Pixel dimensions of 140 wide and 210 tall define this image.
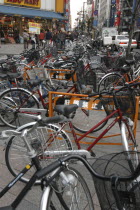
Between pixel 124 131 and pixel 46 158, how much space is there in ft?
3.33

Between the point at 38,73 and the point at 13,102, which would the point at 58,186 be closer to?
the point at 13,102

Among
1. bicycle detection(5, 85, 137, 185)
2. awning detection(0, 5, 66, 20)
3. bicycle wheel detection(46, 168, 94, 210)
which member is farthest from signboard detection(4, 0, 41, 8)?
bicycle wheel detection(46, 168, 94, 210)

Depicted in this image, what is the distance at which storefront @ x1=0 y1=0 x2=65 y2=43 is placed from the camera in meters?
24.7

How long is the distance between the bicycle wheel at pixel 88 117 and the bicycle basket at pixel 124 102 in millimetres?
173

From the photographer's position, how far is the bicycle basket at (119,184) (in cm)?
137

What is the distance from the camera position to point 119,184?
132 cm

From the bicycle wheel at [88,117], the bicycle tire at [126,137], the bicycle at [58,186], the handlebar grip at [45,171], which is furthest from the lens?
the bicycle wheel at [88,117]

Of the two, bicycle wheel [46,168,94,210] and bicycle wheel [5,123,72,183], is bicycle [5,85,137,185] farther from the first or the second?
bicycle wheel [46,168,94,210]

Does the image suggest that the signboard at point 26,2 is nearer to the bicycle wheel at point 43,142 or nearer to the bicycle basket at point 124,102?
the bicycle basket at point 124,102

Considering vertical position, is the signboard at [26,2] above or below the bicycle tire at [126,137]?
above

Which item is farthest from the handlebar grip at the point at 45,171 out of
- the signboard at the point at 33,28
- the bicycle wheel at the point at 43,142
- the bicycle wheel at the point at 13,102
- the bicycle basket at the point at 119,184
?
the signboard at the point at 33,28

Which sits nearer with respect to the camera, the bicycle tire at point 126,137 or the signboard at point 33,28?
the bicycle tire at point 126,137

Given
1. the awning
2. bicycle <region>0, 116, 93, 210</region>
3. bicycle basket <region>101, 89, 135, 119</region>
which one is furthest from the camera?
the awning

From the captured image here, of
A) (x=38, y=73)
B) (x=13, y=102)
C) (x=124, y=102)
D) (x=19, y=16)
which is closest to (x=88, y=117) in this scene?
(x=124, y=102)
